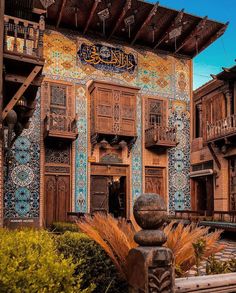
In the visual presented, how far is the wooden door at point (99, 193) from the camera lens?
14243 millimetres

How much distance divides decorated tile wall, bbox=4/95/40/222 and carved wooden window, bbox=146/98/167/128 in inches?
190

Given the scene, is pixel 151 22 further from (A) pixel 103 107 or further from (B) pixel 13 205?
(B) pixel 13 205

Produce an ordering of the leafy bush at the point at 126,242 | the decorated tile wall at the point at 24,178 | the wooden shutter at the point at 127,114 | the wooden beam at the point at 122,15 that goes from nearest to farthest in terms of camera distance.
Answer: the leafy bush at the point at 126,242, the decorated tile wall at the point at 24,178, the wooden beam at the point at 122,15, the wooden shutter at the point at 127,114

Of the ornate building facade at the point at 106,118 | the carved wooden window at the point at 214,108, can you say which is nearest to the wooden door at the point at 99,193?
the ornate building facade at the point at 106,118

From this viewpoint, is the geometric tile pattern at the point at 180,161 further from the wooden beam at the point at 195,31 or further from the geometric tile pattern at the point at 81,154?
the geometric tile pattern at the point at 81,154

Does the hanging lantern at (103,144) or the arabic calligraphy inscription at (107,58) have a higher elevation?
the arabic calligraphy inscription at (107,58)

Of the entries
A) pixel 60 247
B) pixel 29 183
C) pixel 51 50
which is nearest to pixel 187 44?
pixel 51 50

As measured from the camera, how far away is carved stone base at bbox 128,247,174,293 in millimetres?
2896

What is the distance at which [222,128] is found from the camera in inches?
583

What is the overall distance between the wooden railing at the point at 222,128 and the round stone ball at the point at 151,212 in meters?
11.6

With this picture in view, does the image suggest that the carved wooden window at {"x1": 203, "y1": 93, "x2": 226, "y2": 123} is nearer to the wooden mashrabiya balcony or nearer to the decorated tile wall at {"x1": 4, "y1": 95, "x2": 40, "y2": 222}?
the wooden mashrabiya balcony

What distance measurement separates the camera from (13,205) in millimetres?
12609

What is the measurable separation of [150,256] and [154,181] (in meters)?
12.5

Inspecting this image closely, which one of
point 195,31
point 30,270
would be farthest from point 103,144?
point 30,270
